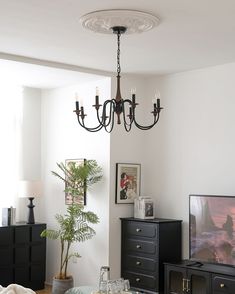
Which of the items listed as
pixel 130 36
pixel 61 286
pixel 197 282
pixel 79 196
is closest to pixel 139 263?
pixel 197 282

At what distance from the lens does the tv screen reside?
5.30 m

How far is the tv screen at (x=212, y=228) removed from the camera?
5297 millimetres

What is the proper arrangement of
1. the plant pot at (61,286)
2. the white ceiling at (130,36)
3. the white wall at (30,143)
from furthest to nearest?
the white wall at (30,143) < the plant pot at (61,286) < the white ceiling at (130,36)

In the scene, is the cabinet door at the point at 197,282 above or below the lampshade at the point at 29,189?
below

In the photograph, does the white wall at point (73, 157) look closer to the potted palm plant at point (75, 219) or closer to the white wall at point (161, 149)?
the white wall at point (161, 149)

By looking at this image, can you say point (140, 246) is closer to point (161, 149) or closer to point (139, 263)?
point (139, 263)

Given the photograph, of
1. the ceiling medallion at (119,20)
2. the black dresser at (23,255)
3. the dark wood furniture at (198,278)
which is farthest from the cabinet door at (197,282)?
the ceiling medallion at (119,20)

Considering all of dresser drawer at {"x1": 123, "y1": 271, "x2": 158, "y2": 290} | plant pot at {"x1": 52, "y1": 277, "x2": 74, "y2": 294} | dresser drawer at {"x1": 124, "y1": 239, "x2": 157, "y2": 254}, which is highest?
dresser drawer at {"x1": 124, "y1": 239, "x2": 157, "y2": 254}

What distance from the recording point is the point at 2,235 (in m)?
6.31

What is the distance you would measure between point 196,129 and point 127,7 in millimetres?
2419

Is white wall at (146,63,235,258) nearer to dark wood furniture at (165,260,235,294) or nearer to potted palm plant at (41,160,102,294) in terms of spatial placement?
dark wood furniture at (165,260,235,294)

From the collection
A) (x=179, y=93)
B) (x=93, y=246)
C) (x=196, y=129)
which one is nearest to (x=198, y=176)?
(x=196, y=129)

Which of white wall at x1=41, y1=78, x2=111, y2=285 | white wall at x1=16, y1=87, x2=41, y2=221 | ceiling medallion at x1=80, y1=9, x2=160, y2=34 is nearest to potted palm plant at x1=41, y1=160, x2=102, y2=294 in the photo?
white wall at x1=41, y1=78, x2=111, y2=285

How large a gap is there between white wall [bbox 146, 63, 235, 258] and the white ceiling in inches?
9.4
